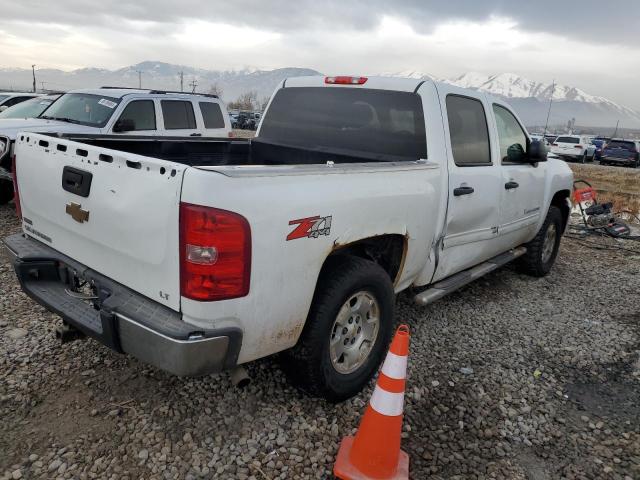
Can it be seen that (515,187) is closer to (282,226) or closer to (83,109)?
(282,226)

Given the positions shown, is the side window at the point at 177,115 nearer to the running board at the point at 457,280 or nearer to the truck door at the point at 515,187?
the truck door at the point at 515,187

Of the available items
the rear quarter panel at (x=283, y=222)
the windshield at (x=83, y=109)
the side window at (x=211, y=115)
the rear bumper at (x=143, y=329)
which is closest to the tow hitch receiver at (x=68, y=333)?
the rear bumper at (x=143, y=329)

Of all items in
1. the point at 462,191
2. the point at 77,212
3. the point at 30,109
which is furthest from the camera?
the point at 30,109

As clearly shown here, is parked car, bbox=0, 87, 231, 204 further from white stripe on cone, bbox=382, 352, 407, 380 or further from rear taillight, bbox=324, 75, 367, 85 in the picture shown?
white stripe on cone, bbox=382, 352, 407, 380

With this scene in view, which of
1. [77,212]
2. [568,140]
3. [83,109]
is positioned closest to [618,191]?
[83,109]

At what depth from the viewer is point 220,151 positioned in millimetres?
4355

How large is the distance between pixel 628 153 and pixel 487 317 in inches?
1120

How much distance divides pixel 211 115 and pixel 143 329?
766 centimetres

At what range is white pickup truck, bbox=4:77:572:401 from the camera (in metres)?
2.12

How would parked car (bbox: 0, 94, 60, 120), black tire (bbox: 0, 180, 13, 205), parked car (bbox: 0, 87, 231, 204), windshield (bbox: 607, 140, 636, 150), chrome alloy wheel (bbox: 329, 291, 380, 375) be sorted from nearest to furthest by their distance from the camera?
chrome alloy wheel (bbox: 329, 291, 380, 375) → parked car (bbox: 0, 87, 231, 204) → black tire (bbox: 0, 180, 13, 205) → parked car (bbox: 0, 94, 60, 120) → windshield (bbox: 607, 140, 636, 150)

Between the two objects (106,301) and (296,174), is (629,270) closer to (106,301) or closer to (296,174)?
(296,174)

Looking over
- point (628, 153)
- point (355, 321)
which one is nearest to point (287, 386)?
point (355, 321)

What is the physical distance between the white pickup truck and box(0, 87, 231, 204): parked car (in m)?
3.88

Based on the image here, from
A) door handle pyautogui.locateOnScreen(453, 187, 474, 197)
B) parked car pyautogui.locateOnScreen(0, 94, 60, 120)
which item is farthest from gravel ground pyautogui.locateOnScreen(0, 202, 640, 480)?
parked car pyautogui.locateOnScreen(0, 94, 60, 120)
